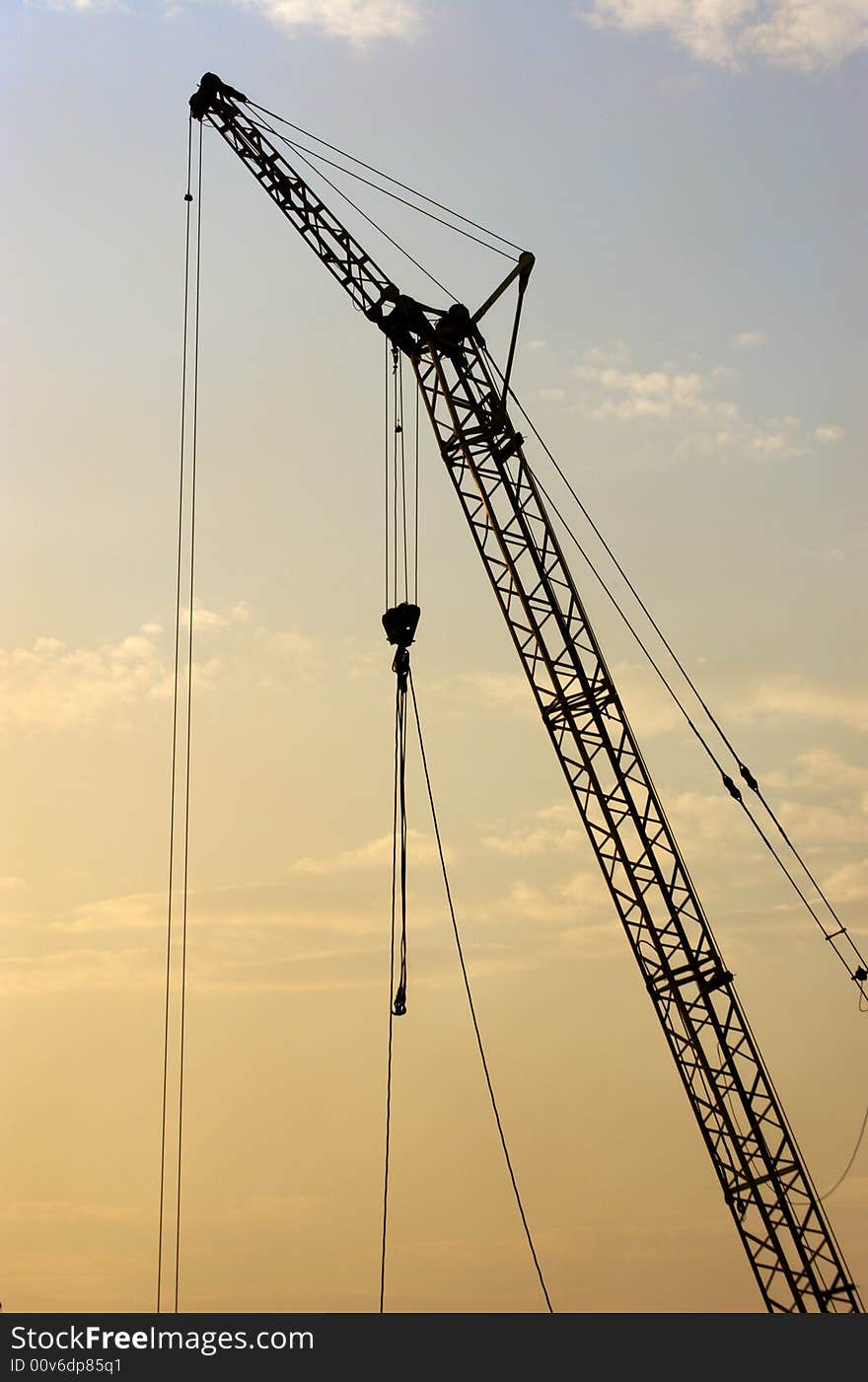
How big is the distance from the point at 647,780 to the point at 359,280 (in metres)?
18.6

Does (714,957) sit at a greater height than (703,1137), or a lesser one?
greater

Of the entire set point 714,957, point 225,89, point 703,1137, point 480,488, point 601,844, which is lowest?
point 703,1137

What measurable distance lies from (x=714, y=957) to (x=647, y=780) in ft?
18.6

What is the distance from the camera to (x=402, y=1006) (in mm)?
46406

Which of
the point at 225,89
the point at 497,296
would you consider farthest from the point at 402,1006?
the point at 225,89
